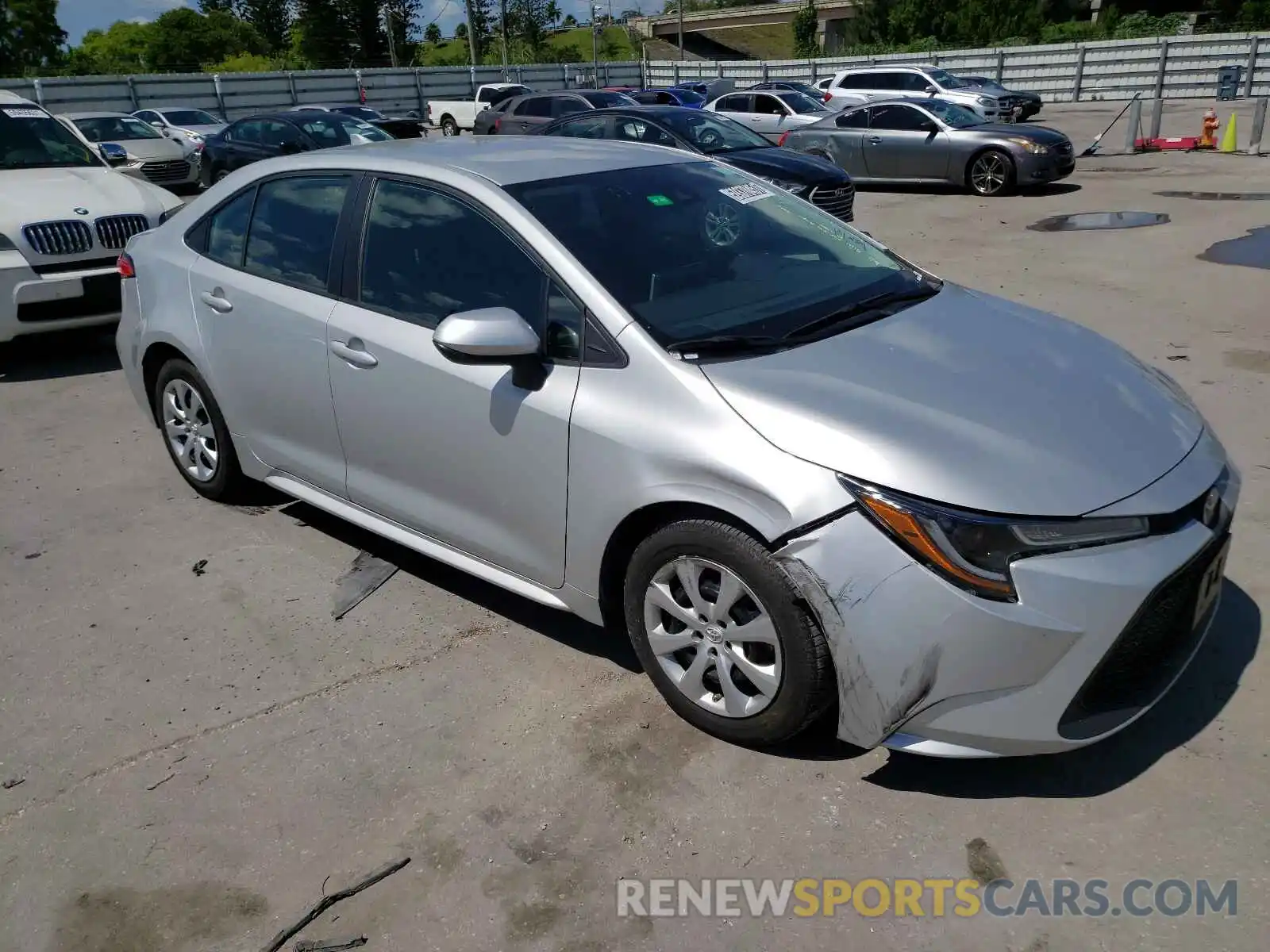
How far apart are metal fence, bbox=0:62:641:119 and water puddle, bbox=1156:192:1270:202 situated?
2965 cm

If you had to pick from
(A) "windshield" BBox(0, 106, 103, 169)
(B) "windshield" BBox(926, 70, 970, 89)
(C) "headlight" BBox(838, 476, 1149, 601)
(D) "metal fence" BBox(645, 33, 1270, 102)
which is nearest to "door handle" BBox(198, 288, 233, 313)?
(C) "headlight" BBox(838, 476, 1149, 601)

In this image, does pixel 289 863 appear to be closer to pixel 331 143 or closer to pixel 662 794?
pixel 662 794

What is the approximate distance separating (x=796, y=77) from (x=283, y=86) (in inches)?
807

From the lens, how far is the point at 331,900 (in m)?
2.66

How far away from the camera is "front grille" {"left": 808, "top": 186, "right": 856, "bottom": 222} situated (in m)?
11.3

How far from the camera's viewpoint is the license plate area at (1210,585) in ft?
9.34

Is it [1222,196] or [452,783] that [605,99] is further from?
[452,783]

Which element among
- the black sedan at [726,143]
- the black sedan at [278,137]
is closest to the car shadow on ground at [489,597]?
the black sedan at [726,143]

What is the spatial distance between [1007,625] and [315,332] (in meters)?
2.71

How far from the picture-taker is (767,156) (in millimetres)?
11938

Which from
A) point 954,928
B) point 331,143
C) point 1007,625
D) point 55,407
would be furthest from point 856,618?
point 331,143

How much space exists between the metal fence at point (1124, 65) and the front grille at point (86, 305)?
29185mm

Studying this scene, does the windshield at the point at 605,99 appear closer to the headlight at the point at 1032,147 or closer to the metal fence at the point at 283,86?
the headlight at the point at 1032,147

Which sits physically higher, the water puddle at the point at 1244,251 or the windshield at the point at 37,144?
the windshield at the point at 37,144
